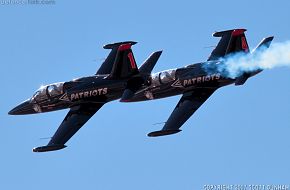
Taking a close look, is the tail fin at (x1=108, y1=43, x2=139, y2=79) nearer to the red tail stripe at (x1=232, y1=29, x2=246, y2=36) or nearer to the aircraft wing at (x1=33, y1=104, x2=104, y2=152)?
the aircraft wing at (x1=33, y1=104, x2=104, y2=152)

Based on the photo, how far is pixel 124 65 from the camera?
4040 inches

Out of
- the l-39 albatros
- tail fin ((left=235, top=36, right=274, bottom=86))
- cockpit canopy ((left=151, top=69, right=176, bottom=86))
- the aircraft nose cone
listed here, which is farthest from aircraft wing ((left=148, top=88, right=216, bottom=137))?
the aircraft nose cone

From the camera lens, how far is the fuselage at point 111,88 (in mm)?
102812

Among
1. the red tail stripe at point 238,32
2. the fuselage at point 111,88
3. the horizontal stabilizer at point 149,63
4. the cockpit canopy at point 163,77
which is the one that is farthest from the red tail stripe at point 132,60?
the red tail stripe at point 238,32

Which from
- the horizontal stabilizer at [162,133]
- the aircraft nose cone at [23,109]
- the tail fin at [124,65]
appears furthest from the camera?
the aircraft nose cone at [23,109]

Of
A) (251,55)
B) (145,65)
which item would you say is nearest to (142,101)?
(145,65)

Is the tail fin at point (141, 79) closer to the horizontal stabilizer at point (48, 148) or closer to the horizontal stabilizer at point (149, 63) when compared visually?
the horizontal stabilizer at point (149, 63)

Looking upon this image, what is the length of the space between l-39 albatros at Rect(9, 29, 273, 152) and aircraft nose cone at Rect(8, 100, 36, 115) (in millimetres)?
105

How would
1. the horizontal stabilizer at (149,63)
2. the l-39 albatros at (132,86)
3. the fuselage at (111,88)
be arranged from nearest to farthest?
1. the l-39 albatros at (132,86)
2. the fuselage at (111,88)
3. the horizontal stabilizer at (149,63)

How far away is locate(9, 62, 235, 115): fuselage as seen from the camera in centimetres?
10281

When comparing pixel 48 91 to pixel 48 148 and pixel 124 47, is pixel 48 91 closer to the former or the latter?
pixel 48 148

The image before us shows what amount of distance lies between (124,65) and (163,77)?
4.39 m

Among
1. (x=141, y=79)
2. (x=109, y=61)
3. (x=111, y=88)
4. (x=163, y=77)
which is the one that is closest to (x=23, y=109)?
(x=109, y=61)

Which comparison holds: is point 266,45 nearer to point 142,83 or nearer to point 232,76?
point 232,76
